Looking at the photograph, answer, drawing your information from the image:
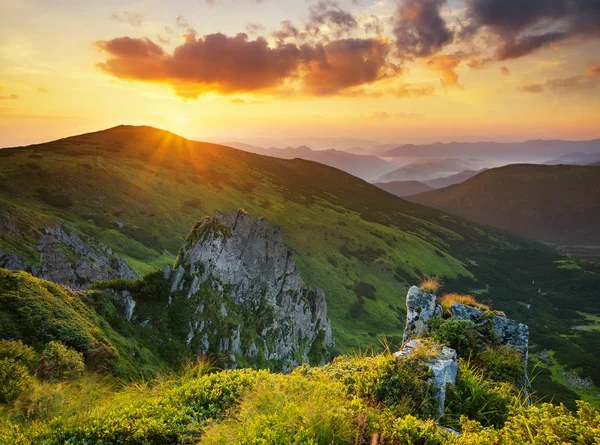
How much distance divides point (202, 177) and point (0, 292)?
160 meters

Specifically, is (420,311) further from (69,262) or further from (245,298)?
(69,262)

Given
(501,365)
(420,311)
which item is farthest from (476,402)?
(420,311)

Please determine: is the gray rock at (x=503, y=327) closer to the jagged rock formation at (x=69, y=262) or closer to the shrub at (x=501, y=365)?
the shrub at (x=501, y=365)

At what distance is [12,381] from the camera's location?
36.4 feet

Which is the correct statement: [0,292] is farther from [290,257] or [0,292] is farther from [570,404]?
[570,404]

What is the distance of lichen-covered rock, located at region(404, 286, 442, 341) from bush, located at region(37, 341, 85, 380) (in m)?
15.5

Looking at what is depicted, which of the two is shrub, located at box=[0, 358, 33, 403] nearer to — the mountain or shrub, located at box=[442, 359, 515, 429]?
the mountain

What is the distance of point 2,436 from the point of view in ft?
23.3

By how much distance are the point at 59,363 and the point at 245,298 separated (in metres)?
27.5

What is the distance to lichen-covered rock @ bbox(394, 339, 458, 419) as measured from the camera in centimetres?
911

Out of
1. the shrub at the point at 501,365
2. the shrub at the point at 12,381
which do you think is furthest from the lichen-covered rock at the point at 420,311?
the shrub at the point at 12,381

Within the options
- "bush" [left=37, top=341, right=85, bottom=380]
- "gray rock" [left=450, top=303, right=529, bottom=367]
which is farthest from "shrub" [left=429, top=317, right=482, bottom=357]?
"bush" [left=37, top=341, right=85, bottom=380]

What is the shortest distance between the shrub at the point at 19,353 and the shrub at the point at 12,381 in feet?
4.93

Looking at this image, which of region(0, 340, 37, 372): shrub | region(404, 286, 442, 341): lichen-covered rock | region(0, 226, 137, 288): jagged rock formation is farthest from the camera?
region(0, 226, 137, 288): jagged rock formation
